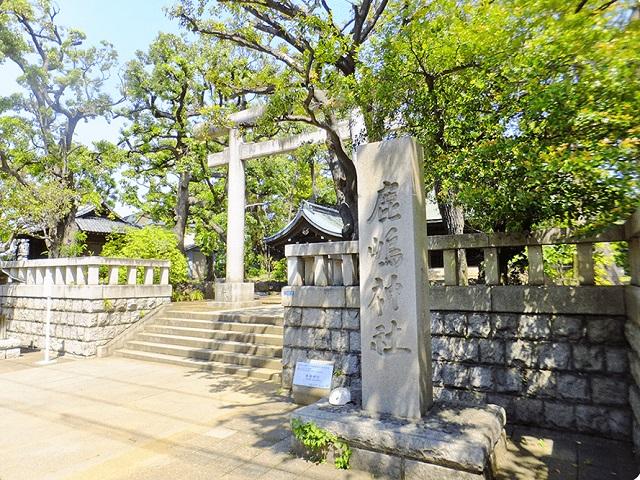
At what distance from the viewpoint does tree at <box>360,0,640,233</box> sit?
3545 mm

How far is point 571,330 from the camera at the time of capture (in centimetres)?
471

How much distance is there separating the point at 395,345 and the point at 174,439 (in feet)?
9.80

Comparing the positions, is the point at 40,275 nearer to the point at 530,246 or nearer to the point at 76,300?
the point at 76,300

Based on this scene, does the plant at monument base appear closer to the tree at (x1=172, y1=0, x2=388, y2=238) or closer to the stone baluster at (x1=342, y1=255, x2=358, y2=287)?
the stone baluster at (x1=342, y1=255, x2=358, y2=287)

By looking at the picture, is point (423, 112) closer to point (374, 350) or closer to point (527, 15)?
point (527, 15)

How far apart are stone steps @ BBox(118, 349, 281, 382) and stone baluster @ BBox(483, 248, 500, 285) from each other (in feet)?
14.2

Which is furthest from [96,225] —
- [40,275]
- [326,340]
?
[326,340]

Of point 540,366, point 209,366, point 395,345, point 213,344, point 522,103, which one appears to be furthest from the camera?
point 213,344

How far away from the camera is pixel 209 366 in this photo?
27.2 feet

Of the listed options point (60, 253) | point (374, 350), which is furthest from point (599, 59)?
point (60, 253)

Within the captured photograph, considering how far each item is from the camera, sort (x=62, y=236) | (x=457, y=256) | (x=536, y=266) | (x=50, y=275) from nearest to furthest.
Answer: (x=536, y=266), (x=457, y=256), (x=50, y=275), (x=62, y=236)

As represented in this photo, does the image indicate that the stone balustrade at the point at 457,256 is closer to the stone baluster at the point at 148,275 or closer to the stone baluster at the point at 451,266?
the stone baluster at the point at 451,266

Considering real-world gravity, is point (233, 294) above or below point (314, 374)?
above

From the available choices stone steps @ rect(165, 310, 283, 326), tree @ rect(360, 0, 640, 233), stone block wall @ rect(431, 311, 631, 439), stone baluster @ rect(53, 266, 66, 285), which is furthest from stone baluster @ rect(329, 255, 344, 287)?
stone baluster @ rect(53, 266, 66, 285)
